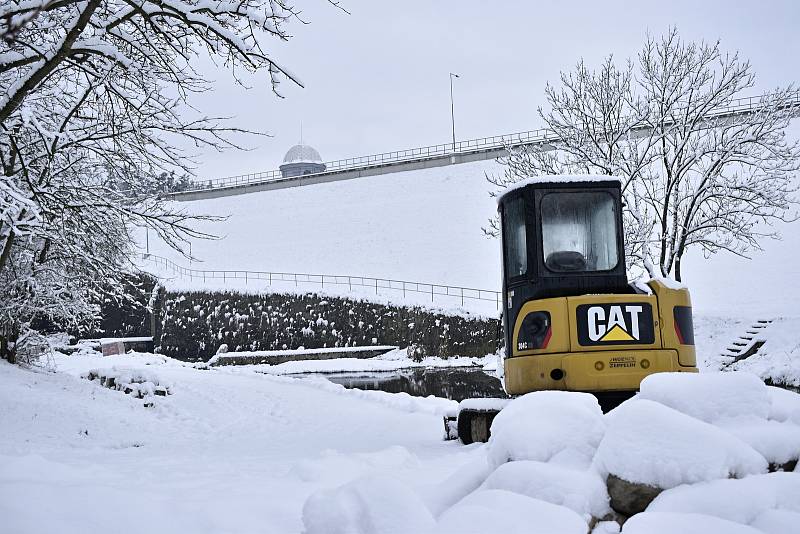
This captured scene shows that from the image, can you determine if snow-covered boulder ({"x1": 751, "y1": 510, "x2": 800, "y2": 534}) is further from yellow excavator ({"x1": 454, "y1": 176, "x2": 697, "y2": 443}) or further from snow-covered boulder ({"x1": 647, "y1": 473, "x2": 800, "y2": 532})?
yellow excavator ({"x1": 454, "y1": 176, "x2": 697, "y2": 443})

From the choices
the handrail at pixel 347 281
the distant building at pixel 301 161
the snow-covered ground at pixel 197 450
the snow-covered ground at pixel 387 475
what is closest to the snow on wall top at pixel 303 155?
the distant building at pixel 301 161

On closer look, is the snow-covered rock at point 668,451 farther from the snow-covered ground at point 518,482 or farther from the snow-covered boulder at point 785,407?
the snow-covered boulder at point 785,407

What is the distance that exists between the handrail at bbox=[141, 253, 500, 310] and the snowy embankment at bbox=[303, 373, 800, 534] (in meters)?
28.0

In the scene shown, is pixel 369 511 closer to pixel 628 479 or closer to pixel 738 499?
pixel 628 479

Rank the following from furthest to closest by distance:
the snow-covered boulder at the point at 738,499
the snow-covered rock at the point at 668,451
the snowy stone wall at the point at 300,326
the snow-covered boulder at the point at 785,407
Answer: the snowy stone wall at the point at 300,326
the snow-covered boulder at the point at 785,407
the snow-covered rock at the point at 668,451
the snow-covered boulder at the point at 738,499

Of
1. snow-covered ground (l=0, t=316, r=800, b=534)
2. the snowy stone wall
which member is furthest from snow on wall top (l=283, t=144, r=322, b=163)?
snow-covered ground (l=0, t=316, r=800, b=534)

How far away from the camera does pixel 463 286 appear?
39000mm

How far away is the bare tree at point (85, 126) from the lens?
8109 mm

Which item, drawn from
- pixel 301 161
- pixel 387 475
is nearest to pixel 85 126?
pixel 387 475

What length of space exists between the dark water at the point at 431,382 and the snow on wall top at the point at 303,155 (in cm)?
5563

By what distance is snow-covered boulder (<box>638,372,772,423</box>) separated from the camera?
4.84 metres

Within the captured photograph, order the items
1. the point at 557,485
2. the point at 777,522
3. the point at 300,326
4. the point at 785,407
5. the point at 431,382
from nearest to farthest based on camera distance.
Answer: the point at 777,522 → the point at 557,485 → the point at 785,407 → the point at 431,382 → the point at 300,326

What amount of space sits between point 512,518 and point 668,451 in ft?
3.07

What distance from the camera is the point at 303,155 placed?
3238 inches
